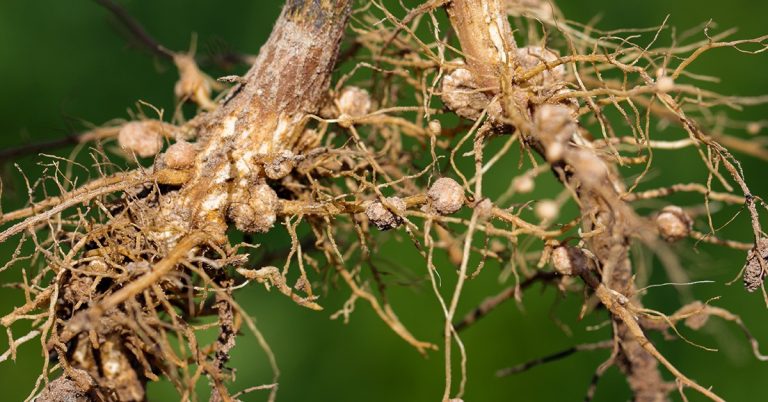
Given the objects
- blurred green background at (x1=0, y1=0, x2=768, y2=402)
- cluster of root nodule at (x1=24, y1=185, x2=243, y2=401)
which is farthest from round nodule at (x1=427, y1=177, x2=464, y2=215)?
blurred green background at (x1=0, y1=0, x2=768, y2=402)

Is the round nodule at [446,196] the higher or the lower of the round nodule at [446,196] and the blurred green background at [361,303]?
the higher

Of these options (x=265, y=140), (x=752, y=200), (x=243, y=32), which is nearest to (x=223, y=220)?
(x=265, y=140)

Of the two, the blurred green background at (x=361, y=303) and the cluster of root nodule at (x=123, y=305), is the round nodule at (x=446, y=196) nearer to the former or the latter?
the cluster of root nodule at (x=123, y=305)

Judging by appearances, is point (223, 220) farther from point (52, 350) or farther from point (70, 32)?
point (70, 32)

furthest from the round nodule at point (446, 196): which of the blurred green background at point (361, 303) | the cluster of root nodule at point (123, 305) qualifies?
the blurred green background at point (361, 303)

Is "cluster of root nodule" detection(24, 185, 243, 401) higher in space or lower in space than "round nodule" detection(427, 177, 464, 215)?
lower

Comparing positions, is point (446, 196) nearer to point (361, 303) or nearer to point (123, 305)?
point (123, 305)

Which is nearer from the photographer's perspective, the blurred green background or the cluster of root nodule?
the cluster of root nodule

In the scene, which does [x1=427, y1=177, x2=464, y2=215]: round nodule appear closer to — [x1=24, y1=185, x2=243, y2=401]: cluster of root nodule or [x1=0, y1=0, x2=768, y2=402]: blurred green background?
[x1=24, y1=185, x2=243, y2=401]: cluster of root nodule
